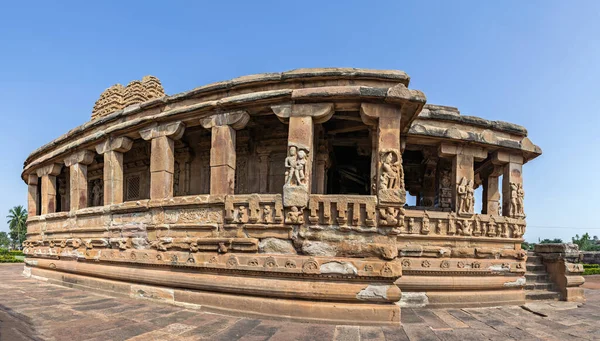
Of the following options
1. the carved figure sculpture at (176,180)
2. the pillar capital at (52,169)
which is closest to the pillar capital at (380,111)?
the carved figure sculpture at (176,180)

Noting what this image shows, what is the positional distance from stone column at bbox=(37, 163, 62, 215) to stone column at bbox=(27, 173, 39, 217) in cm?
216

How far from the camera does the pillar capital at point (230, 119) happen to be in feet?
21.3

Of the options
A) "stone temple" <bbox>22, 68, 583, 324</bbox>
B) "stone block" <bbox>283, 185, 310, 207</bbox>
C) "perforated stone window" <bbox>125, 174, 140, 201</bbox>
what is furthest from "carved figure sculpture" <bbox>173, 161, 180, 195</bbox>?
"stone block" <bbox>283, 185, 310, 207</bbox>

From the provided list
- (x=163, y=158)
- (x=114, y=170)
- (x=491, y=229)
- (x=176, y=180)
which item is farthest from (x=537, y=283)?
(x=114, y=170)

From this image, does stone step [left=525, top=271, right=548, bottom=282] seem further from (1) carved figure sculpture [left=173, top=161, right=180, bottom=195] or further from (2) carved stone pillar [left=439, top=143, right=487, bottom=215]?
(1) carved figure sculpture [left=173, top=161, right=180, bottom=195]

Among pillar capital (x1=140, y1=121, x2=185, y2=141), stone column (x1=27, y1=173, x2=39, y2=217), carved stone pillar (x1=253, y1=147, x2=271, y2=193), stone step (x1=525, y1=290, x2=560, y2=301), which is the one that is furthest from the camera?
stone column (x1=27, y1=173, x2=39, y2=217)

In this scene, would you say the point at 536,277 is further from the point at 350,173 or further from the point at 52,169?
the point at 52,169

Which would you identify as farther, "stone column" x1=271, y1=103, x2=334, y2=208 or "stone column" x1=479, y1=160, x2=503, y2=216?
"stone column" x1=479, y1=160, x2=503, y2=216

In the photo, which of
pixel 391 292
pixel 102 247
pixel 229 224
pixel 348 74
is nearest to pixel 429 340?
pixel 391 292

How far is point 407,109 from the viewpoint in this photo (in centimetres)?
604

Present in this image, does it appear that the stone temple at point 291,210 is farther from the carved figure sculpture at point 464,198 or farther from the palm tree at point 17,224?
the palm tree at point 17,224

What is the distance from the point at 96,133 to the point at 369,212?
23.9ft

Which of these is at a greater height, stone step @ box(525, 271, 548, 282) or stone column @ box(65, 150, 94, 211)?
stone column @ box(65, 150, 94, 211)

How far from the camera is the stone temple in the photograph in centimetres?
551
